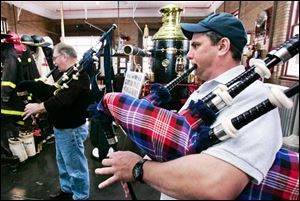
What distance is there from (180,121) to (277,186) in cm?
23

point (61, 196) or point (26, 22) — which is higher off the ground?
point (26, 22)

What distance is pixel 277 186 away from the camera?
39 cm

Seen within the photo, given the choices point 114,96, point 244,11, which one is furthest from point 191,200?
point 244,11

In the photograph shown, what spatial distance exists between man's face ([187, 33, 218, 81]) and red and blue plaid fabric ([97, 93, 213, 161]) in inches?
8.5

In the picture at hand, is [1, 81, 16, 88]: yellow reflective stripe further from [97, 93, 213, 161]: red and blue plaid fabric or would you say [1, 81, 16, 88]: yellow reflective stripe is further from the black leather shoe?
[97, 93, 213, 161]: red and blue plaid fabric

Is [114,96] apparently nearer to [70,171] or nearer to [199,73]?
[199,73]

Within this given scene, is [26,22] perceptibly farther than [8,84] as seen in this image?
Yes

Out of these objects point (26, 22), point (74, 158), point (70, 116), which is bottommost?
point (74, 158)

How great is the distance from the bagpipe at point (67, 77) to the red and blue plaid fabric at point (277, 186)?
2.64 feet

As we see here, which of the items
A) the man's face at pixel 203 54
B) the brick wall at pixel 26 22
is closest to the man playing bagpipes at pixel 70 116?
the man's face at pixel 203 54

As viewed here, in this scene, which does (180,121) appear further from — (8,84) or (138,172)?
(8,84)

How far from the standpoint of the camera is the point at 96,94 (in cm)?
95

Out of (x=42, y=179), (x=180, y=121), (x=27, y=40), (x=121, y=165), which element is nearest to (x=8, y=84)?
(x=42, y=179)

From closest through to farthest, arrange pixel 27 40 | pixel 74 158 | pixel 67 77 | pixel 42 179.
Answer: pixel 67 77, pixel 74 158, pixel 42 179, pixel 27 40
